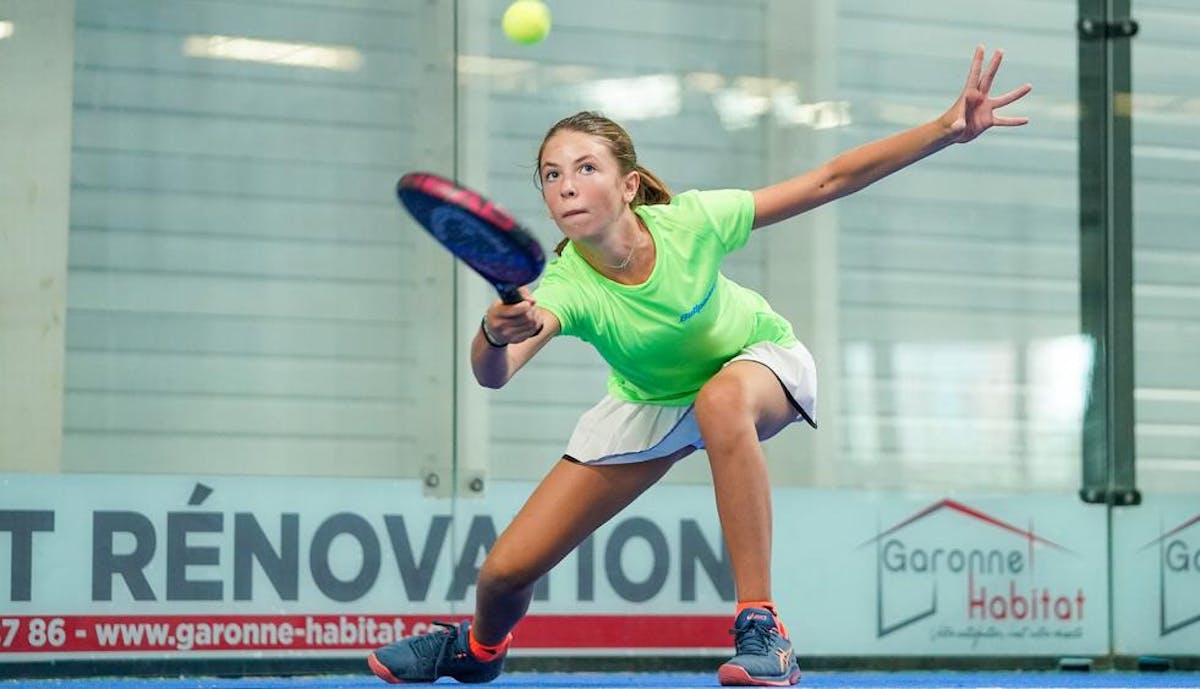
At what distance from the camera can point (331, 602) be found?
5832mm

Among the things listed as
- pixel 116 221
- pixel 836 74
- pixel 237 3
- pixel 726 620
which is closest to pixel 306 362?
pixel 116 221

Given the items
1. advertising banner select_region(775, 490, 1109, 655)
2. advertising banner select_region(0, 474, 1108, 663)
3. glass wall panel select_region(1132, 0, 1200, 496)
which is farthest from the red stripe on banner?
glass wall panel select_region(1132, 0, 1200, 496)

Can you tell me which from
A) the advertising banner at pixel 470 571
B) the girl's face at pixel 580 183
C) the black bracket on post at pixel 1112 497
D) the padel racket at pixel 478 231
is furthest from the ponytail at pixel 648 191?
the black bracket on post at pixel 1112 497

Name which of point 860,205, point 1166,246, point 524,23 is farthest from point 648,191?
point 1166,246

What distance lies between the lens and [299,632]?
5781 mm

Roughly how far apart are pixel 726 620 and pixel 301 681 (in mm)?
1486

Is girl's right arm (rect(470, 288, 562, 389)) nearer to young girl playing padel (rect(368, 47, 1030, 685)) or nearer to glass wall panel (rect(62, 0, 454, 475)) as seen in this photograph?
young girl playing padel (rect(368, 47, 1030, 685))

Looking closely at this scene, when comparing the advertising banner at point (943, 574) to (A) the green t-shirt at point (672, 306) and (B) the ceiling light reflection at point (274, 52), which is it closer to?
(B) the ceiling light reflection at point (274, 52)

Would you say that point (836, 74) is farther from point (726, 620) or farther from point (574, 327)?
point (574, 327)

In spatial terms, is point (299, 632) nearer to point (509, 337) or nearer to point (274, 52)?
point (274, 52)

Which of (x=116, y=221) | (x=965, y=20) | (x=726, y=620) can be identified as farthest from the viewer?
(x=965, y=20)

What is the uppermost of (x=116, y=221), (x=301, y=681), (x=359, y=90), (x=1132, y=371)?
(x=359, y=90)

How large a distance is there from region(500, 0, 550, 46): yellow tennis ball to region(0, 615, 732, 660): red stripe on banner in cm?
180

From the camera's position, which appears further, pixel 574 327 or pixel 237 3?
pixel 237 3
